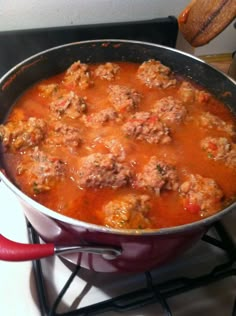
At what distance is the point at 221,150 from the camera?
1338 millimetres

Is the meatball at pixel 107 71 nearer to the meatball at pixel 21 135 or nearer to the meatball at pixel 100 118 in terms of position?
the meatball at pixel 100 118

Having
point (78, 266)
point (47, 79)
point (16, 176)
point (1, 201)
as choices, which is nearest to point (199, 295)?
point (78, 266)

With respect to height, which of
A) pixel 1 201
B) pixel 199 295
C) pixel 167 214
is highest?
pixel 167 214

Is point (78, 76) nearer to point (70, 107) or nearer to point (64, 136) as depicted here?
point (70, 107)

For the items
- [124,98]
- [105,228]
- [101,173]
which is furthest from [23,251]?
[124,98]

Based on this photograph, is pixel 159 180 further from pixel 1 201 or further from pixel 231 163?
pixel 1 201

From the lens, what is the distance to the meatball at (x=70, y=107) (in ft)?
4.69

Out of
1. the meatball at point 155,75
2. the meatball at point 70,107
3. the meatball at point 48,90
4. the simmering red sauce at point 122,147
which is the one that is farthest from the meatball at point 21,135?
the meatball at point 155,75

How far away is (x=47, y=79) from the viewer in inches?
64.8

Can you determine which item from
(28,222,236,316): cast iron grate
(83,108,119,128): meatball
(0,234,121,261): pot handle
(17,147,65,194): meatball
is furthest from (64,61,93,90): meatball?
(0,234,121,261): pot handle

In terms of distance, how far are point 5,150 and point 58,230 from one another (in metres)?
0.40

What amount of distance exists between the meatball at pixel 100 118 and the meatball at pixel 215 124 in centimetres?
35

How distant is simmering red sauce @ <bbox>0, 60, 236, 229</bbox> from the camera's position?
1.18m

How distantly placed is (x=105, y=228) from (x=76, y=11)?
4.40 feet
